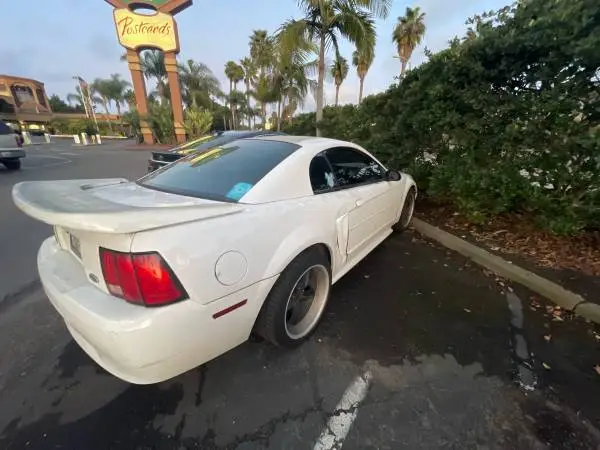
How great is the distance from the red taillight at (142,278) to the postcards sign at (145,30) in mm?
27155

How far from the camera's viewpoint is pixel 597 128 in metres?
2.87

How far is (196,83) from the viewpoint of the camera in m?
31.8

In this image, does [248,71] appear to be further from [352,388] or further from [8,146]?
[352,388]

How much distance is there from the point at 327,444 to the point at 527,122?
12.8 feet

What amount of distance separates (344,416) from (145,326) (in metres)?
1.27

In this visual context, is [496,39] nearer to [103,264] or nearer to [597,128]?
[597,128]

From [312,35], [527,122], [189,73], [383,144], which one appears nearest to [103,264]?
[527,122]

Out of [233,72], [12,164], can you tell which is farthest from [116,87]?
[12,164]

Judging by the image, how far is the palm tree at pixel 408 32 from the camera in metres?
23.7

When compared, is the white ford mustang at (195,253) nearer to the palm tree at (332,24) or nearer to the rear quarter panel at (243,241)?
the rear quarter panel at (243,241)

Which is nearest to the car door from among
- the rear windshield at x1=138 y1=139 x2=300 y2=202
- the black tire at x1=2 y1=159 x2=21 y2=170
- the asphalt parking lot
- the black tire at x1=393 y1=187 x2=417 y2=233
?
the rear windshield at x1=138 y1=139 x2=300 y2=202

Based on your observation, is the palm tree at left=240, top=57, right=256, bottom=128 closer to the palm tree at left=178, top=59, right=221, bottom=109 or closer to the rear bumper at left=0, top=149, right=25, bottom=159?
the palm tree at left=178, top=59, right=221, bottom=109

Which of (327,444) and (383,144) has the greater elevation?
(383,144)

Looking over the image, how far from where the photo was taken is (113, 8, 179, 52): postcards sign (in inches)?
850
